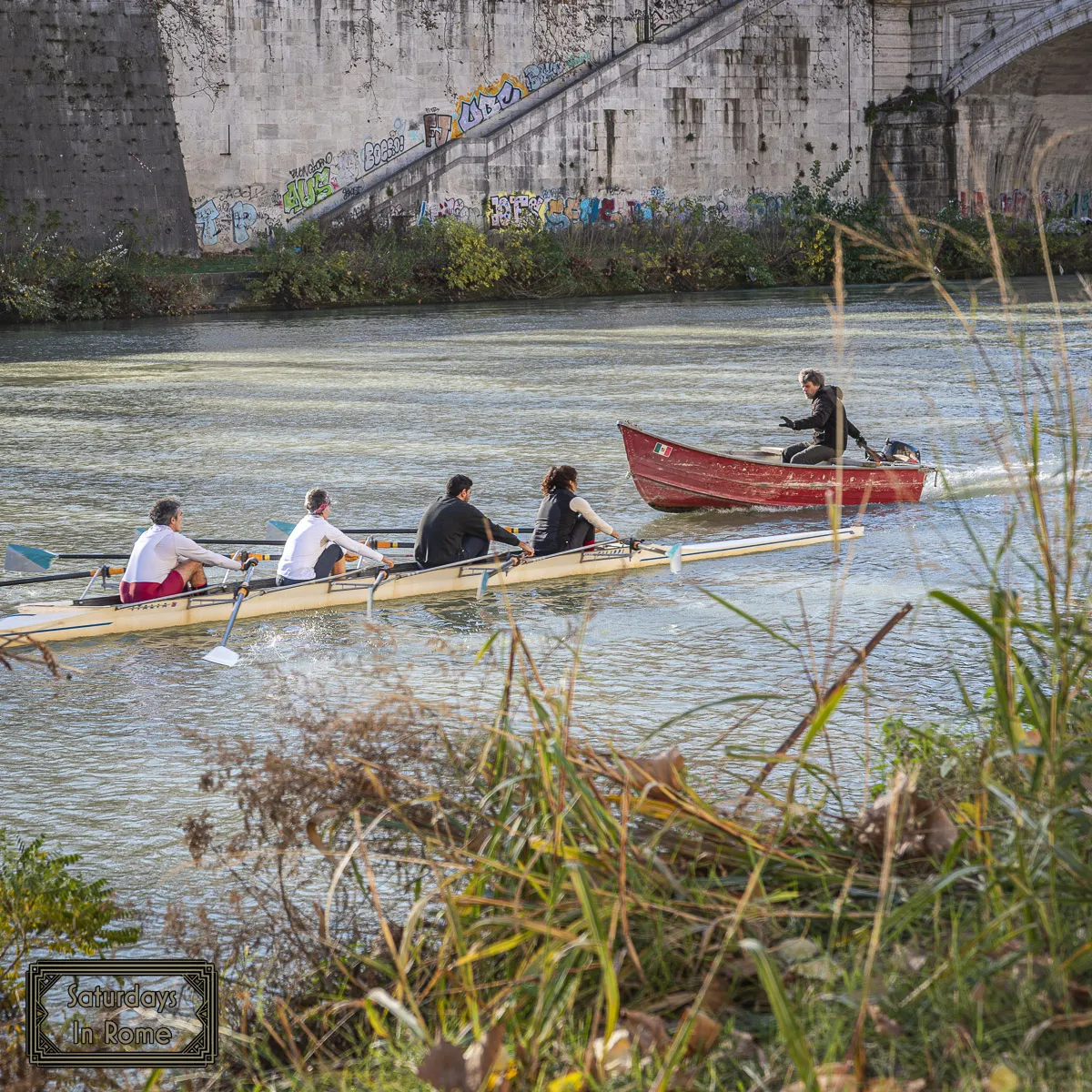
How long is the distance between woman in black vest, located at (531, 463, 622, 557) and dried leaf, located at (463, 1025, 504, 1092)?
775 centimetres

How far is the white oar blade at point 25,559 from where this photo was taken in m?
9.70

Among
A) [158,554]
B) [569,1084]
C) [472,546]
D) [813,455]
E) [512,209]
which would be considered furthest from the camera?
[512,209]

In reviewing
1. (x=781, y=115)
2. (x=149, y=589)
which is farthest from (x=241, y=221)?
(x=149, y=589)

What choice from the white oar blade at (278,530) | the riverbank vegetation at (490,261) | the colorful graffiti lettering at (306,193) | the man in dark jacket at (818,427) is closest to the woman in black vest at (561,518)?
the white oar blade at (278,530)

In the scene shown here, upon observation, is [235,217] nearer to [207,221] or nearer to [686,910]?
[207,221]

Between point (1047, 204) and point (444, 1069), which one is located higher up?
point (1047, 204)

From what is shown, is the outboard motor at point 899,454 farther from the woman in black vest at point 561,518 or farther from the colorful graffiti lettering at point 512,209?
the colorful graffiti lettering at point 512,209

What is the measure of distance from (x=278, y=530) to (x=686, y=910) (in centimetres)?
803

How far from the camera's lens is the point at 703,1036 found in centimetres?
297

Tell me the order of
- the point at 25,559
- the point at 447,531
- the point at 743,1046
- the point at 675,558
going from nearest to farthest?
the point at 743,1046 → the point at 25,559 → the point at 447,531 → the point at 675,558

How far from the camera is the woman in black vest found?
1070 centimetres

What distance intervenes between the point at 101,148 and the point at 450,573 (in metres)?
25.1

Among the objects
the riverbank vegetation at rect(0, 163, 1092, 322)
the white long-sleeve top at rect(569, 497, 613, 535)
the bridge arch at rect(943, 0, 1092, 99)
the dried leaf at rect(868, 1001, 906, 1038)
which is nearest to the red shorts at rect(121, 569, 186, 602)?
the white long-sleeve top at rect(569, 497, 613, 535)

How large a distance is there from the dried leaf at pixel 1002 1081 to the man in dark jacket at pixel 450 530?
24.6 ft
